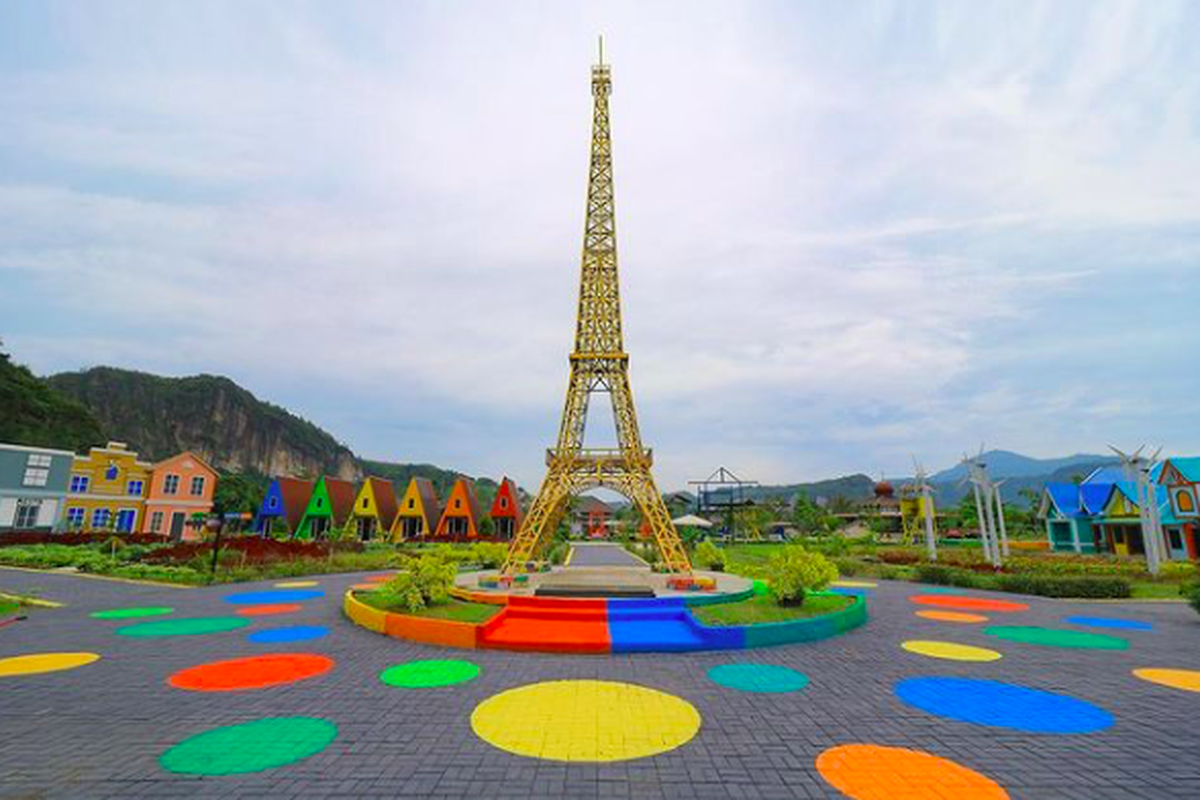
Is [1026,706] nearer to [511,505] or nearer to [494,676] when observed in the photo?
[494,676]

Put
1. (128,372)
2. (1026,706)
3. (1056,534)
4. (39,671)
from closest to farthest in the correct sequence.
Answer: (1026,706) → (39,671) → (1056,534) → (128,372)

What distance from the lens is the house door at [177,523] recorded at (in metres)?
41.3

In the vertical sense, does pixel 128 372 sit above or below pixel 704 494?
above

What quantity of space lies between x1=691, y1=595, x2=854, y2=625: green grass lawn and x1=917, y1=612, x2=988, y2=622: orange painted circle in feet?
7.51

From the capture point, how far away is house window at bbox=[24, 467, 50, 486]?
3416 centimetres

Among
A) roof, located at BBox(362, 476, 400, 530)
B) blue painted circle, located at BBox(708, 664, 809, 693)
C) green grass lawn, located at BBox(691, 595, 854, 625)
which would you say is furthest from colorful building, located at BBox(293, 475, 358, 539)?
blue painted circle, located at BBox(708, 664, 809, 693)

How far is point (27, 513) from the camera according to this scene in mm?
34125

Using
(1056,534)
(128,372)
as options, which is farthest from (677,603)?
(128,372)

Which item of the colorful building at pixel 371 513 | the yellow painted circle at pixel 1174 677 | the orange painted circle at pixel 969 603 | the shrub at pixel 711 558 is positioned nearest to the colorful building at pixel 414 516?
the colorful building at pixel 371 513

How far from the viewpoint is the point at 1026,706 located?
302 inches

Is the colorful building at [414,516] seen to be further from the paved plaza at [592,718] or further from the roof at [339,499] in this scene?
the paved plaza at [592,718]

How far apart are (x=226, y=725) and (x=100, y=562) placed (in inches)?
932

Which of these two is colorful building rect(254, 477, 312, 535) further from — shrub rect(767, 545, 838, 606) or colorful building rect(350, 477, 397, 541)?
shrub rect(767, 545, 838, 606)

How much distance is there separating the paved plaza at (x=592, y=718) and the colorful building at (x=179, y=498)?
35.1 meters
